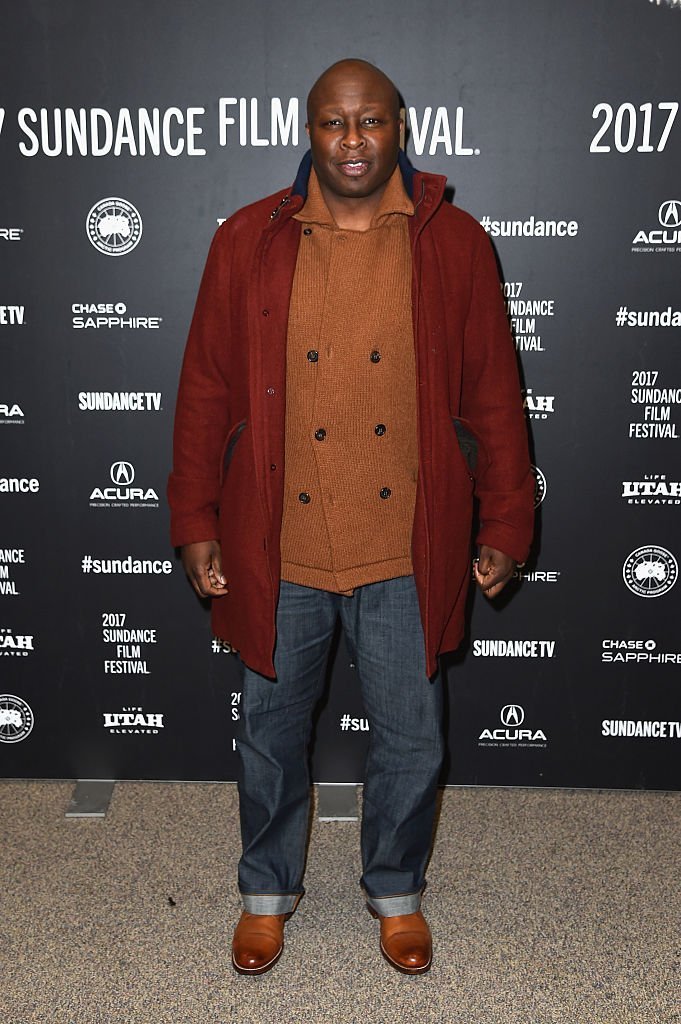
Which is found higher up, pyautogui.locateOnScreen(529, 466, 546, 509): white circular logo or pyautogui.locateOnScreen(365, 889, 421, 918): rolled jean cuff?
pyautogui.locateOnScreen(529, 466, 546, 509): white circular logo

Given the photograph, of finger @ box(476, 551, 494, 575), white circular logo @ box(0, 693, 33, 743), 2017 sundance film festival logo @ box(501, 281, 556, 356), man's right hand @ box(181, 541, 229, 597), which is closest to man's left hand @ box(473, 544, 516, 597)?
finger @ box(476, 551, 494, 575)

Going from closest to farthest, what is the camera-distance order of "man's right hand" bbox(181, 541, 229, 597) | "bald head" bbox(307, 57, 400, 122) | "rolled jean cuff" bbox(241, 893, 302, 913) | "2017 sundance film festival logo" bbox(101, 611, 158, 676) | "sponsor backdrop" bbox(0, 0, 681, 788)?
"bald head" bbox(307, 57, 400, 122) → "man's right hand" bbox(181, 541, 229, 597) → "rolled jean cuff" bbox(241, 893, 302, 913) → "sponsor backdrop" bbox(0, 0, 681, 788) → "2017 sundance film festival logo" bbox(101, 611, 158, 676)

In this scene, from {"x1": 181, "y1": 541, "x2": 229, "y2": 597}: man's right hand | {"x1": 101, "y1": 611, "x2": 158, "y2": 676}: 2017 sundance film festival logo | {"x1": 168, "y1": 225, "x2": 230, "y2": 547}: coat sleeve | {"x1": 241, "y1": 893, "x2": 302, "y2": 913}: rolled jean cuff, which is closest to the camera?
{"x1": 168, "y1": 225, "x2": 230, "y2": 547}: coat sleeve

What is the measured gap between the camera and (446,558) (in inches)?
70.9

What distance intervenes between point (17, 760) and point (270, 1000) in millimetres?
1164

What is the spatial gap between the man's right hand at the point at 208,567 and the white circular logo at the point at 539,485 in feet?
3.14

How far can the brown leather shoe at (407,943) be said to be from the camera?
194 cm

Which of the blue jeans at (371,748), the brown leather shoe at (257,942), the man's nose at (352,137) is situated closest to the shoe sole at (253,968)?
the brown leather shoe at (257,942)

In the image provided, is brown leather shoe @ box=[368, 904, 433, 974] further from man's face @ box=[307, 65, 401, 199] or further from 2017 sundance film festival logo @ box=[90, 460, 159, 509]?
man's face @ box=[307, 65, 401, 199]

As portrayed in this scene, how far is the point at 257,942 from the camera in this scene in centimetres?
196

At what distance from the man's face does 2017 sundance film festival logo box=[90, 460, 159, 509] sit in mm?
1104

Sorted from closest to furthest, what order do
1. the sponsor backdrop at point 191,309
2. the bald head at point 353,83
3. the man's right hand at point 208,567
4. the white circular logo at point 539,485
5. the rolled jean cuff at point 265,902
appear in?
the bald head at point 353,83
the man's right hand at point 208,567
the rolled jean cuff at point 265,902
the sponsor backdrop at point 191,309
the white circular logo at point 539,485

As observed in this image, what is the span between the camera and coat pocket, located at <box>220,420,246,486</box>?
1801 mm

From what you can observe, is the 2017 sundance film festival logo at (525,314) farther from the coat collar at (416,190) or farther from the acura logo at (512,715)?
the acura logo at (512,715)
